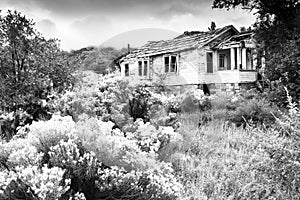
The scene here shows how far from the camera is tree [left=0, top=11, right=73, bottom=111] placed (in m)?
4.55

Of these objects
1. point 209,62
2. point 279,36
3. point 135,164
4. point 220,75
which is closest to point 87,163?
point 135,164

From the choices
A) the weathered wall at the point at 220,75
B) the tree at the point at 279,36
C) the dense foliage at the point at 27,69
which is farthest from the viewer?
the weathered wall at the point at 220,75

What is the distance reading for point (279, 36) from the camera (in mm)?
8578

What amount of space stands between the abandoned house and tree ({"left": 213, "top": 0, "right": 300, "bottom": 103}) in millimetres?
4254

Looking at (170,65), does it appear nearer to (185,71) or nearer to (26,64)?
(185,71)

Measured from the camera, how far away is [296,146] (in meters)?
2.34

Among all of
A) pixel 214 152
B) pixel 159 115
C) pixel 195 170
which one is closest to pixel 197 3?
pixel 159 115

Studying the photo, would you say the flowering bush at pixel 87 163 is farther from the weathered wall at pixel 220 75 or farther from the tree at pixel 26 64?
the weathered wall at pixel 220 75

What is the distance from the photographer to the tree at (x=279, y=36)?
776 cm

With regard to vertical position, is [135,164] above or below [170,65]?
below

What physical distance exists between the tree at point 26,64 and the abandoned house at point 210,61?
350 inches

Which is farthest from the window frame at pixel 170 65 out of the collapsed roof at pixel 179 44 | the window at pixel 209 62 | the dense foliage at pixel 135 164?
the dense foliage at pixel 135 164

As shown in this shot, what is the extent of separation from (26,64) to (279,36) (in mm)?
6389

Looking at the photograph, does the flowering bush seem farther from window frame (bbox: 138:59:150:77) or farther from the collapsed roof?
window frame (bbox: 138:59:150:77)
